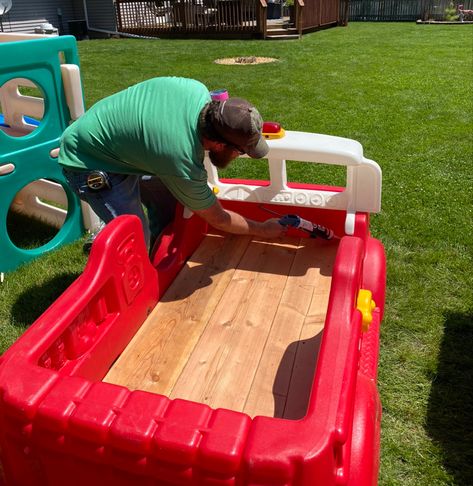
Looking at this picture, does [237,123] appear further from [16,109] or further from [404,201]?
[16,109]

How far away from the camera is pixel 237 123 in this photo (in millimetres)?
2082

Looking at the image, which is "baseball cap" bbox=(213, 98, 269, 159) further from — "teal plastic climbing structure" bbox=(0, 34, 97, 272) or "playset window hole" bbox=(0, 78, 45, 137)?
"playset window hole" bbox=(0, 78, 45, 137)

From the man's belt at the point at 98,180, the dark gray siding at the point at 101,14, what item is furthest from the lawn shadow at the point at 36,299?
the dark gray siding at the point at 101,14

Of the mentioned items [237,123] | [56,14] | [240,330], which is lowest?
[240,330]

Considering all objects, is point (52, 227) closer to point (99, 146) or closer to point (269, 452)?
point (99, 146)

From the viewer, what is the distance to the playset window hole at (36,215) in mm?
4027

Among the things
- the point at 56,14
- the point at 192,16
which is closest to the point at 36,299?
the point at 192,16

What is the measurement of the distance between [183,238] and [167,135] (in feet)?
3.16

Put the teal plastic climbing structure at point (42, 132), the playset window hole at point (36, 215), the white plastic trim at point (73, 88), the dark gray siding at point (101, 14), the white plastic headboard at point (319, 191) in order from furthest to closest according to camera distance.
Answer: the dark gray siding at point (101, 14), the playset window hole at point (36, 215), the white plastic trim at point (73, 88), the teal plastic climbing structure at point (42, 132), the white plastic headboard at point (319, 191)

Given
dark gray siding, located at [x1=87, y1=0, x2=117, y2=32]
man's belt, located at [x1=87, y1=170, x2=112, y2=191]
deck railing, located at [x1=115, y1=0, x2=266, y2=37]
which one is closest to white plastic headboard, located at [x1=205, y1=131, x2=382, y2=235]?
man's belt, located at [x1=87, y1=170, x2=112, y2=191]

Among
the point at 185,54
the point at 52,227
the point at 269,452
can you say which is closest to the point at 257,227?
the point at 269,452

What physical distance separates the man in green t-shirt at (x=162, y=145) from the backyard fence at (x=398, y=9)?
71.4ft

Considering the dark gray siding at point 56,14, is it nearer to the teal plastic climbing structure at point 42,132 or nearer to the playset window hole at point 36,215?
the playset window hole at point 36,215

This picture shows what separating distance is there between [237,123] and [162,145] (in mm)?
358
